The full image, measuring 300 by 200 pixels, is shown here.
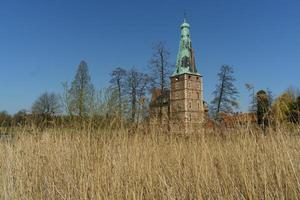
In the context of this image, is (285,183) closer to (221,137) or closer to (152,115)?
(221,137)

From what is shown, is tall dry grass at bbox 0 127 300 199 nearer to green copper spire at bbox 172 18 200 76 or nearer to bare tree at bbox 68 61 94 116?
bare tree at bbox 68 61 94 116

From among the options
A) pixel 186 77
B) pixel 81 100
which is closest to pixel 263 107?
pixel 81 100

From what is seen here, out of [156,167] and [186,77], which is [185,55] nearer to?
[186,77]

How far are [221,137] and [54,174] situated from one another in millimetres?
2354

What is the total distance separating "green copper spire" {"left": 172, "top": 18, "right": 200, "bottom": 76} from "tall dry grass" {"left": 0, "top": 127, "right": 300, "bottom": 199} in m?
40.0

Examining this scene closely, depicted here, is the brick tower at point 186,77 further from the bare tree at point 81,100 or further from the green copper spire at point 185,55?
the bare tree at point 81,100

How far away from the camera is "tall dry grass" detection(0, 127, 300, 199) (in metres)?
2.45

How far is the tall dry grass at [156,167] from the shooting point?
2453mm

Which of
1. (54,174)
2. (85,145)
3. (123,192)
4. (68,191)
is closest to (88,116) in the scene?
(85,145)

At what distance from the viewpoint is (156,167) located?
119 inches

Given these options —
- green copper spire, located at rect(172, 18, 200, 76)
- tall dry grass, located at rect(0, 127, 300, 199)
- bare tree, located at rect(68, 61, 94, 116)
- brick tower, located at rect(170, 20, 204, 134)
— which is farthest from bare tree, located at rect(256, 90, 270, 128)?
green copper spire, located at rect(172, 18, 200, 76)

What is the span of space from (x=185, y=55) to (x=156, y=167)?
1642 inches

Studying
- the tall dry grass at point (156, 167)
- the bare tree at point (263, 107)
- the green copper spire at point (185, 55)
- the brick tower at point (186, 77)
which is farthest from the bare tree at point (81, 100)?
the green copper spire at point (185, 55)

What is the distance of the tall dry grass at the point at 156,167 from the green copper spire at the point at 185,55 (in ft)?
131
